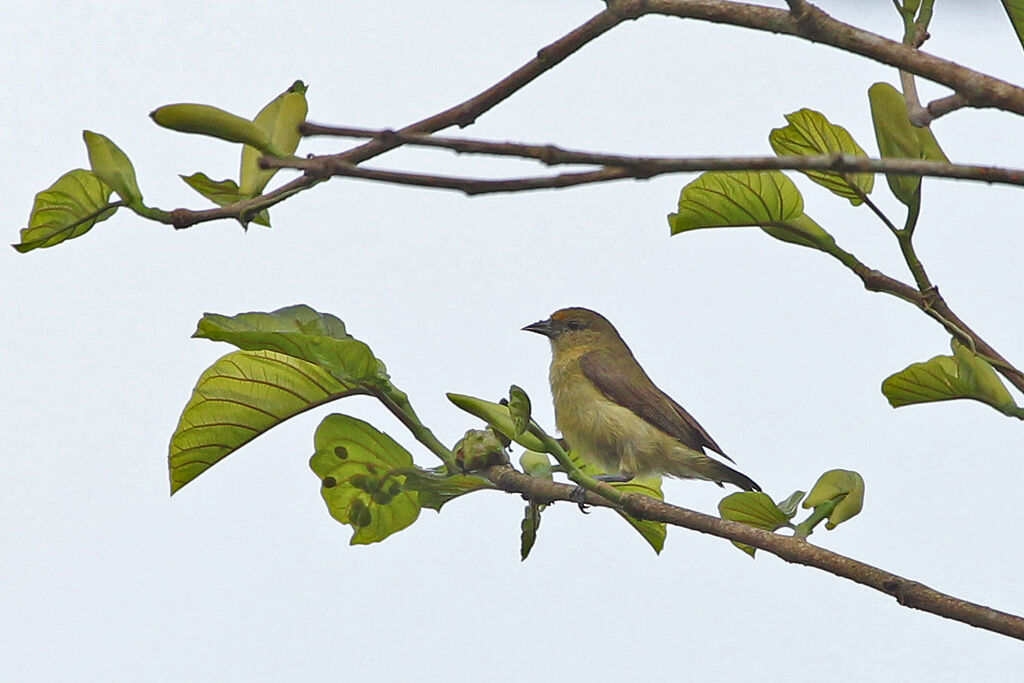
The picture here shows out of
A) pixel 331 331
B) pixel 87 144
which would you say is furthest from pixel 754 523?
pixel 87 144

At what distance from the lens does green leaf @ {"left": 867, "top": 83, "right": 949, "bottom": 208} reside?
440mm

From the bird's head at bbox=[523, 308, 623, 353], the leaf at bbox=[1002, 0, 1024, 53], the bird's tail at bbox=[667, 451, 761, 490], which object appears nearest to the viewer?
the leaf at bbox=[1002, 0, 1024, 53]

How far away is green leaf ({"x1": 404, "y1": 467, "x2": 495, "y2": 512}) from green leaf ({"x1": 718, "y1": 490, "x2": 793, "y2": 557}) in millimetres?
111

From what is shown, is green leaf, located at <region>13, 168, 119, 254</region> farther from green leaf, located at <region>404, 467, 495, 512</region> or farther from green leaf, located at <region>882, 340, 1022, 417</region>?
green leaf, located at <region>882, 340, 1022, 417</region>

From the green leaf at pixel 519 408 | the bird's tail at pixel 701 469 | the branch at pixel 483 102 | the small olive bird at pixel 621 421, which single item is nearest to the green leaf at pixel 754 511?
the green leaf at pixel 519 408

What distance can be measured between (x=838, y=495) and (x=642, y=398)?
0.87m

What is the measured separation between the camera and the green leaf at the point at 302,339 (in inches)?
16.4

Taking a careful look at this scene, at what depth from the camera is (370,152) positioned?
34 centimetres

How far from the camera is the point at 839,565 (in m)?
0.42

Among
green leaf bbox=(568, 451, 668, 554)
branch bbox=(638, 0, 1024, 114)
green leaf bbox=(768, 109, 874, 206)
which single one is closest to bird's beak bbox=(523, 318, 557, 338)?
green leaf bbox=(568, 451, 668, 554)

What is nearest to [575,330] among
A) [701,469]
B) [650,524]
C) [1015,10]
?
[701,469]

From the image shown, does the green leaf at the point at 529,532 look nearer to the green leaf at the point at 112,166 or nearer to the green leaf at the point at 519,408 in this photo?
the green leaf at the point at 519,408

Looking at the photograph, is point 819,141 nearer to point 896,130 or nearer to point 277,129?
point 896,130

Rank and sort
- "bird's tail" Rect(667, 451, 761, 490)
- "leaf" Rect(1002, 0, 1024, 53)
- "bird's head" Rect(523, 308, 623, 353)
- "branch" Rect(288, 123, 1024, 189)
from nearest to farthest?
"branch" Rect(288, 123, 1024, 189)
"leaf" Rect(1002, 0, 1024, 53)
"bird's tail" Rect(667, 451, 761, 490)
"bird's head" Rect(523, 308, 623, 353)
